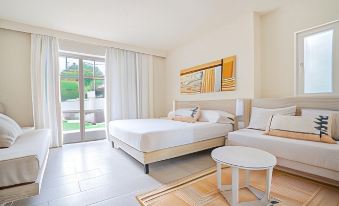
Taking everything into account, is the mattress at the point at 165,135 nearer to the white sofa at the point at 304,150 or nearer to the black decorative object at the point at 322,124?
the white sofa at the point at 304,150

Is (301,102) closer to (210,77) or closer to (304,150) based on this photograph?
(304,150)

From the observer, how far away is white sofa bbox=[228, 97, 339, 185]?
166 cm

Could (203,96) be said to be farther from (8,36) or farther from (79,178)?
(8,36)

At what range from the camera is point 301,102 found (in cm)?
244

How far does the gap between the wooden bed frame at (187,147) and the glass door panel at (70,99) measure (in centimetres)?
159

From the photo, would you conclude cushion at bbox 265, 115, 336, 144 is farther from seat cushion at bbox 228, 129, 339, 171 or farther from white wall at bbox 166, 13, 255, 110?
white wall at bbox 166, 13, 255, 110

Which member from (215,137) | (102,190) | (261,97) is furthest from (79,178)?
(261,97)

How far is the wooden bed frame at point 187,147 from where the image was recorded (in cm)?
223

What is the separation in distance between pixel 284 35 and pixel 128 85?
3.58 meters

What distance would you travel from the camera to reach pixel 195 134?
2666 mm

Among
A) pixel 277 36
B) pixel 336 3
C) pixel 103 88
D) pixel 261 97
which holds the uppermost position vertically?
pixel 336 3

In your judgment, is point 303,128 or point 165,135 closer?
point 303,128

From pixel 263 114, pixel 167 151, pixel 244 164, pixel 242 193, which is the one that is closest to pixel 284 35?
pixel 263 114

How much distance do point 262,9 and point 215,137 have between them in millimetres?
2394
